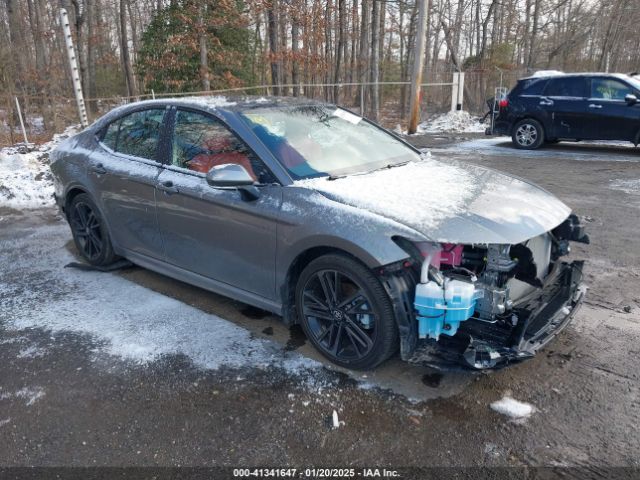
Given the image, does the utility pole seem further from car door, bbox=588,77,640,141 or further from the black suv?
car door, bbox=588,77,640,141

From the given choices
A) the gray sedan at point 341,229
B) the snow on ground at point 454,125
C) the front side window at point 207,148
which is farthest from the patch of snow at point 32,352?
the snow on ground at point 454,125

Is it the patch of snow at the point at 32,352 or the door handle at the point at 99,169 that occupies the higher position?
the door handle at the point at 99,169

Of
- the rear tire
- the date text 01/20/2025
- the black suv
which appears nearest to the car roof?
the black suv

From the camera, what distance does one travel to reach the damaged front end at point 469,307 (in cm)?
272

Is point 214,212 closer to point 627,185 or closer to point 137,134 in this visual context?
point 137,134

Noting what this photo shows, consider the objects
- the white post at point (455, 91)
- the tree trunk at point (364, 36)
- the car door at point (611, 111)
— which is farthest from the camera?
the tree trunk at point (364, 36)

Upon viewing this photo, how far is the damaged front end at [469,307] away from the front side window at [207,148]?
47.9 inches

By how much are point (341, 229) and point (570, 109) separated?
9.87m

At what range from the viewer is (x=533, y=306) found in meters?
3.01

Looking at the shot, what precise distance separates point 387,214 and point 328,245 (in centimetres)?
40

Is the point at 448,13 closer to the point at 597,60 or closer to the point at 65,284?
the point at 597,60

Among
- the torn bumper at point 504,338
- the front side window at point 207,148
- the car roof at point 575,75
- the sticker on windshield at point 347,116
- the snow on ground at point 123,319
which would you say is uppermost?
the car roof at point 575,75

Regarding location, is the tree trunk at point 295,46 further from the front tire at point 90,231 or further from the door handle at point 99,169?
the door handle at point 99,169

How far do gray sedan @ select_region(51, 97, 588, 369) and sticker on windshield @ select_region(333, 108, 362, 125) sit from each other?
3 cm
